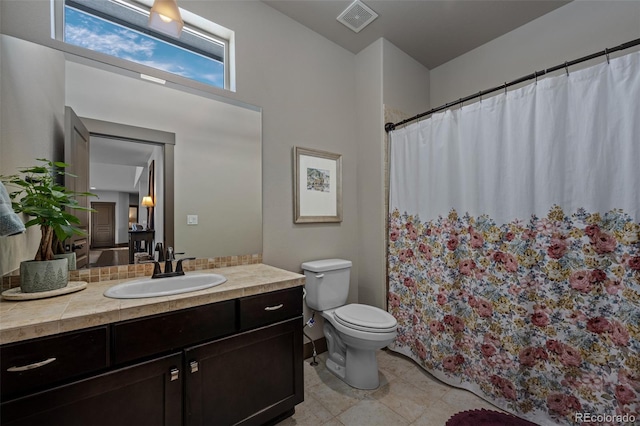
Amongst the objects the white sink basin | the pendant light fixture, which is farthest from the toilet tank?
the pendant light fixture

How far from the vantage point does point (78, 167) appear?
55.1 inches

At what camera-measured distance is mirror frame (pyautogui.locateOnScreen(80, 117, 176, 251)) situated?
149 cm

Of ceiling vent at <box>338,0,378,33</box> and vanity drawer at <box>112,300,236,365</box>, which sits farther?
ceiling vent at <box>338,0,378,33</box>

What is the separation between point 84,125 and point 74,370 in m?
1.18

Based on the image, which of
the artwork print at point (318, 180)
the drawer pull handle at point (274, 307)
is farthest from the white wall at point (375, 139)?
the drawer pull handle at point (274, 307)

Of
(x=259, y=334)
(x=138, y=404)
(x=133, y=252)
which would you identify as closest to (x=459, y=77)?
(x=259, y=334)

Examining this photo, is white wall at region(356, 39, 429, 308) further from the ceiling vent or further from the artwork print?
the artwork print

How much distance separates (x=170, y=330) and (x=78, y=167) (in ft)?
3.28

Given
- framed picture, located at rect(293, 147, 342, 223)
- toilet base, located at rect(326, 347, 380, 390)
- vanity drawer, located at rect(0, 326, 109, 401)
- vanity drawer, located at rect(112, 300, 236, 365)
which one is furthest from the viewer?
framed picture, located at rect(293, 147, 342, 223)

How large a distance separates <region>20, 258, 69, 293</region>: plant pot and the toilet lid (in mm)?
1511

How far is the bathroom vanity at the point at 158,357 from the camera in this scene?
2.85 feet

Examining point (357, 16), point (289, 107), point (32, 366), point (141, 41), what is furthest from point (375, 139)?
point (32, 366)

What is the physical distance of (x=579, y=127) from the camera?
1414mm

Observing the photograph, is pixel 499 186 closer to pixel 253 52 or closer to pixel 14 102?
pixel 253 52
